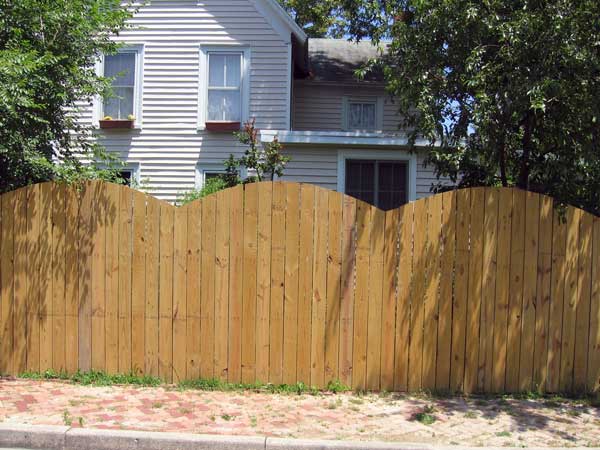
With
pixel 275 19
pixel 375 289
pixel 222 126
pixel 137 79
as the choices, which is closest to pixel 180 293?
pixel 375 289

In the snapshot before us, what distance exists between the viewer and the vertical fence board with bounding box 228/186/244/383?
5.86m

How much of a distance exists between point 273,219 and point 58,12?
3.60 metres

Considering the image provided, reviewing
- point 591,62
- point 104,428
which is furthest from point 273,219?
point 591,62

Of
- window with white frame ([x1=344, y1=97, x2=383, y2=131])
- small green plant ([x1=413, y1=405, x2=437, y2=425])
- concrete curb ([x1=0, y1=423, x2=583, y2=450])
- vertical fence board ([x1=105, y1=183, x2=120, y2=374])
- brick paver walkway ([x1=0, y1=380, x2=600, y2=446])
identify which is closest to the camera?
concrete curb ([x1=0, y1=423, x2=583, y2=450])

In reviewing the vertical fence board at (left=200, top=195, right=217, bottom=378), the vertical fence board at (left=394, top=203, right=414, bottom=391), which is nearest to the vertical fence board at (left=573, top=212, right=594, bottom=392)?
the vertical fence board at (left=394, top=203, right=414, bottom=391)

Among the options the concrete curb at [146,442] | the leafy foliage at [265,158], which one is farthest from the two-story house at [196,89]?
the concrete curb at [146,442]

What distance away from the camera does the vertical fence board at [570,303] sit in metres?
5.77

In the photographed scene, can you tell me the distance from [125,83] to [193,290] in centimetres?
807

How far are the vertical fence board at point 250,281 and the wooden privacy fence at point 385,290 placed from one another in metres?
0.01

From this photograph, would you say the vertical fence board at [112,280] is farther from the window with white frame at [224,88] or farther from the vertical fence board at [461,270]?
the window with white frame at [224,88]

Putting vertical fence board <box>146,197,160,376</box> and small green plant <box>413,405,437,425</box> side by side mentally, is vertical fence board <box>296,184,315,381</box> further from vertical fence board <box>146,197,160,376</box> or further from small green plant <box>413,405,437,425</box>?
vertical fence board <box>146,197,160,376</box>

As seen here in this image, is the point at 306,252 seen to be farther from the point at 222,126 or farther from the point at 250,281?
the point at 222,126

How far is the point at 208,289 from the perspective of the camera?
588cm

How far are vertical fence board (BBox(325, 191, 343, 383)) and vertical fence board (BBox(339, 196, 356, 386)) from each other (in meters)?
0.04
